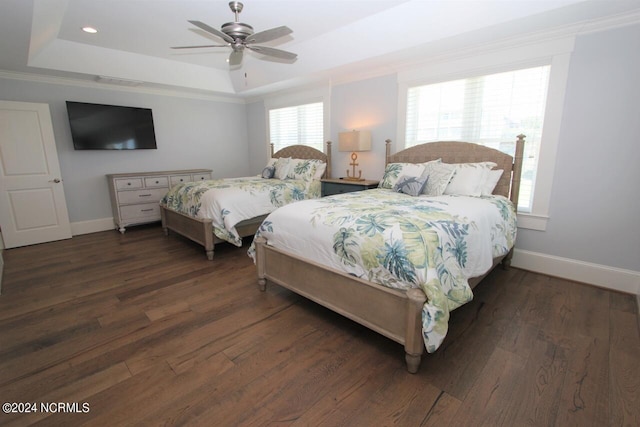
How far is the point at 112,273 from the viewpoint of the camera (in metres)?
3.19

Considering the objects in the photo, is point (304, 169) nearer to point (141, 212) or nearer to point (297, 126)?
point (297, 126)

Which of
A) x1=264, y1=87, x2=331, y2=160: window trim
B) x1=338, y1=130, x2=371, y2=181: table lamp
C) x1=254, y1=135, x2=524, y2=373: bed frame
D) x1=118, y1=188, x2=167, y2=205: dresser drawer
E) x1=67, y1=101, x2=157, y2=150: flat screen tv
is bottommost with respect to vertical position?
x1=254, y1=135, x2=524, y2=373: bed frame

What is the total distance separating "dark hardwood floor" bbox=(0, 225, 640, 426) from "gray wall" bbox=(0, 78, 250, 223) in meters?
2.18

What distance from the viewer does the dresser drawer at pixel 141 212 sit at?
470 centimetres

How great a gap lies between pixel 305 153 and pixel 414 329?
396cm

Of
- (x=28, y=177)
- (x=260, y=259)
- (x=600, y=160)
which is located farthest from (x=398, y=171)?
(x=28, y=177)

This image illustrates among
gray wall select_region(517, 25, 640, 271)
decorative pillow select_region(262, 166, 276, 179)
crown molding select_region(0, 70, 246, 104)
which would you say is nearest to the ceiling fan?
decorative pillow select_region(262, 166, 276, 179)

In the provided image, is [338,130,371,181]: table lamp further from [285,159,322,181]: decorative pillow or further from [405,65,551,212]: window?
[405,65,551,212]: window

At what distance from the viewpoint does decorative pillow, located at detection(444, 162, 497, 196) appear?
9.70 ft

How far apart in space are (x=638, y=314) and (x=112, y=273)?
4.75m

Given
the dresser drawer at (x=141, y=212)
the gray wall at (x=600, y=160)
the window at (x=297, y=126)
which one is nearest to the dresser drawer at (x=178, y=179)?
the dresser drawer at (x=141, y=212)

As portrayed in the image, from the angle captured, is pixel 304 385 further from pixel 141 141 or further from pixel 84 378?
pixel 141 141

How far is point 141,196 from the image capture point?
4.82 meters

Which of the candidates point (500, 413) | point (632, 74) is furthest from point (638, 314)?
point (632, 74)
